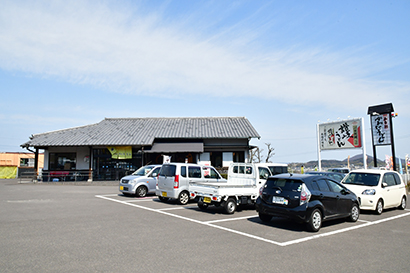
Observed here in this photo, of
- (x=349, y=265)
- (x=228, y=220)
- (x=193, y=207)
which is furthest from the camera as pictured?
(x=193, y=207)

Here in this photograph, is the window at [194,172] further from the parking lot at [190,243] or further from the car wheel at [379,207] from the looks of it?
the car wheel at [379,207]

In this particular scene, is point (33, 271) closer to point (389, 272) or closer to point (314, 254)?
point (314, 254)

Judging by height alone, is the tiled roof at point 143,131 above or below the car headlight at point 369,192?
above

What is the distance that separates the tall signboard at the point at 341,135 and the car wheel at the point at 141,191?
1558 centimetres

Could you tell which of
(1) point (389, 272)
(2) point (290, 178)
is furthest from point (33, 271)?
(2) point (290, 178)

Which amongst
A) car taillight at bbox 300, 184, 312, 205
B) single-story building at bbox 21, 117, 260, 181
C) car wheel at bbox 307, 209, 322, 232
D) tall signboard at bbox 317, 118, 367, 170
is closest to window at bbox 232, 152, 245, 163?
single-story building at bbox 21, 117, 260, 181

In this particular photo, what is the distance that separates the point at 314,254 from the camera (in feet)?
19.2

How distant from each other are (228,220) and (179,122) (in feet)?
79.0

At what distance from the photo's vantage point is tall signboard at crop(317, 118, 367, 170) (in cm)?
2239

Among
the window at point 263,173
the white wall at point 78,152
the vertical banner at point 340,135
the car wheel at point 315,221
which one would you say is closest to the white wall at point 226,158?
the vertical banner at point 340,135

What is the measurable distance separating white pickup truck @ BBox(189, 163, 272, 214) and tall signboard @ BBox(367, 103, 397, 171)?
1247 cm

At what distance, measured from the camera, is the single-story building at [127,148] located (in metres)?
27.4

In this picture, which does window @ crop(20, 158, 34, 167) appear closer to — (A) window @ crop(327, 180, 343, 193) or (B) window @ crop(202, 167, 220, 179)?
(B) window @ crop(202, 167, 220, 179)

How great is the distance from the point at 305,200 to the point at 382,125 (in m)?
16.1
